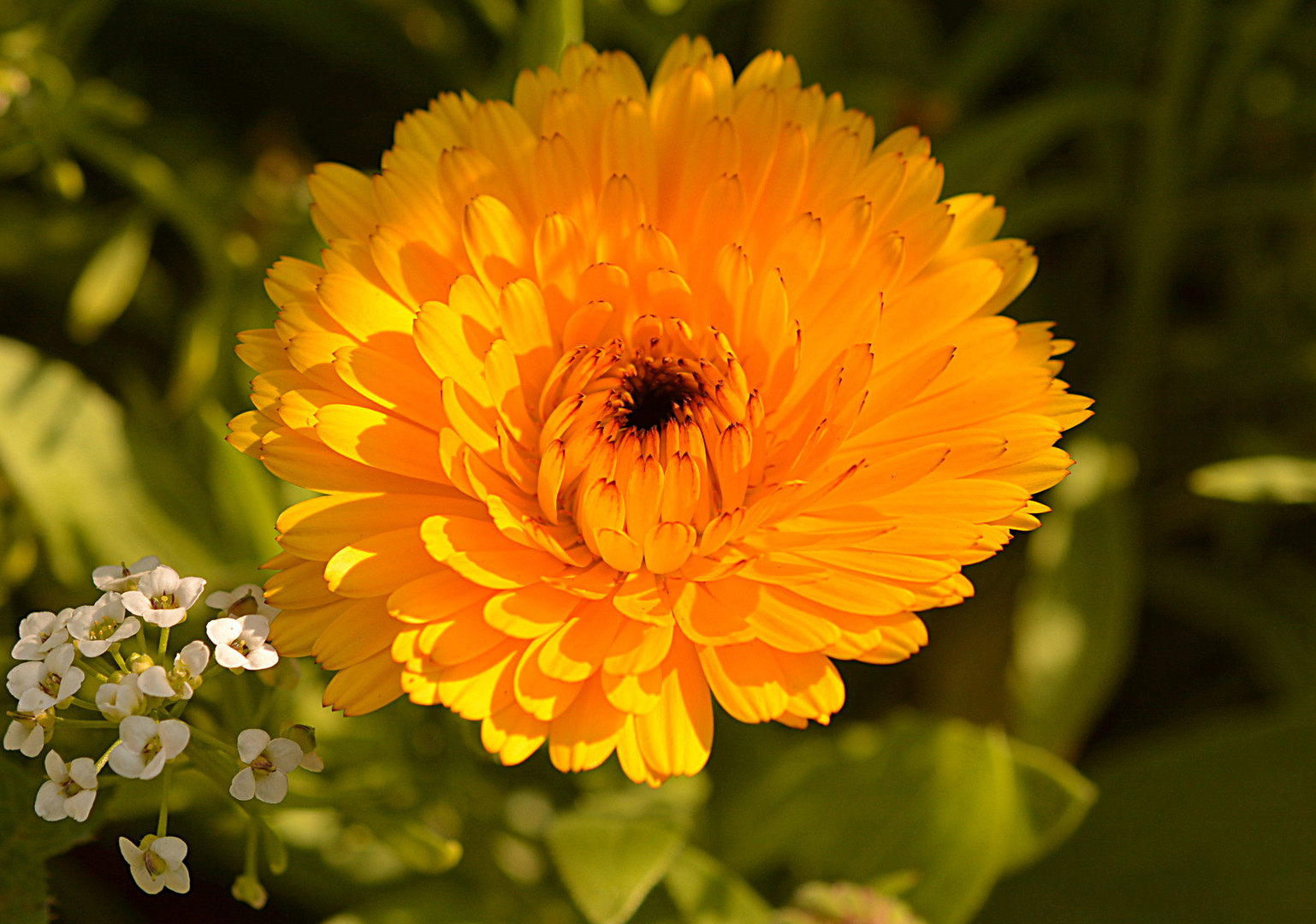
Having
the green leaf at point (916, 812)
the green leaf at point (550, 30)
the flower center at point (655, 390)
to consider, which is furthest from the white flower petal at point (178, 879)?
the green leaf at point (550, 30)

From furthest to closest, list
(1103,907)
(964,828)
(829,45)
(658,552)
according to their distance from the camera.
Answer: (829,45) < (1103,907) < (964,828) < (658,552)

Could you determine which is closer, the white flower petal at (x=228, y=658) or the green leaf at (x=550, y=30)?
the white flower petal at (x=228, y=658)

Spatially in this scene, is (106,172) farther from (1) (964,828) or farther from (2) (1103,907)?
(2) (1103,907)

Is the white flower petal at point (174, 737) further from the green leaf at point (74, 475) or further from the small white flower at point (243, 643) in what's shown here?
the green leaf at point (74, 475)

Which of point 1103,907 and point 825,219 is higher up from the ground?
point 825,219

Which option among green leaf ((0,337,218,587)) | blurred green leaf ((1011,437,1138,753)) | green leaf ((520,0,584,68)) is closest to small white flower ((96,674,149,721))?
green leaf ((0,337,218,587))

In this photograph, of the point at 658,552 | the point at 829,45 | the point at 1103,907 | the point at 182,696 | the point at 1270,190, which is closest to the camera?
the point at 182,696

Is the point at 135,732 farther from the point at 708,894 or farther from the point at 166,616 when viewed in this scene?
the point at 708,894

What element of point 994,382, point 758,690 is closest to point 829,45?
point 994,382
